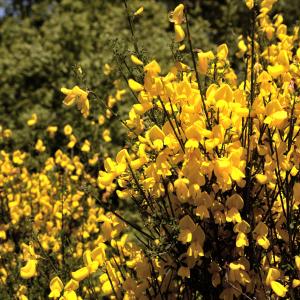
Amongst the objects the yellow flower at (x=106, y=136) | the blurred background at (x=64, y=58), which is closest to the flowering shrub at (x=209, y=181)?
the yellow flower at (x=106, y=136)

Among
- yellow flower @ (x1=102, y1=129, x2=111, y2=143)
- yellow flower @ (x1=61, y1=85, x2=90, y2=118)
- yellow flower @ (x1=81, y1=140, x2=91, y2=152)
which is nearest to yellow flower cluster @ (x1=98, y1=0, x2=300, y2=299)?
yellow flower @ (x1=61, y1=85, x2=90, y2=118)

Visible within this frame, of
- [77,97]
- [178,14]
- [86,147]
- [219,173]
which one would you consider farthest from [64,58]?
[219,173]

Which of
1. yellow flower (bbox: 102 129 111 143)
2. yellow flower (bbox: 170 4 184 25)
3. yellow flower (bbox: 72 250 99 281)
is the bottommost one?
yellow flower (bbox: 102 129 111 143)

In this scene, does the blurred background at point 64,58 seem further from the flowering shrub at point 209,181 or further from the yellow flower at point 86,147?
the flowering shrub at point 209,181

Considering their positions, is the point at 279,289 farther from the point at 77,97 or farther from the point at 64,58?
the point at 64,58

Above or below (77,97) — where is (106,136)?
below

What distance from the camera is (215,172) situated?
1.59m

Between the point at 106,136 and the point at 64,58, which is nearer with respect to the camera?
the point at 106,136

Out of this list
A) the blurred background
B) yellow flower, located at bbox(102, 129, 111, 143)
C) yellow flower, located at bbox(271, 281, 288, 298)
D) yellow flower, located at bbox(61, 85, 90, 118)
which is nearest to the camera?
yellow flower, located at bbox(271, 281, 288, 298)

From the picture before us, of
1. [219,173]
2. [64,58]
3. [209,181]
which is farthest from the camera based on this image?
[64,58]

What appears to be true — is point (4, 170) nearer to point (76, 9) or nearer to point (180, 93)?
point (180, 93)

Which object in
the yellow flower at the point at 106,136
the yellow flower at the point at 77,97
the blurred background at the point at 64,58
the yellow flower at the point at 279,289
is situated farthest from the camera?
the blurred background at the point at 64,58

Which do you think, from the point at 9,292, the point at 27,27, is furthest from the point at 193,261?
the point at 27,27

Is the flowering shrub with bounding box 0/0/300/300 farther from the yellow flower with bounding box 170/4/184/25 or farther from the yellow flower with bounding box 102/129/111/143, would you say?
the yellow flower with bounding box 102/129/111/143
